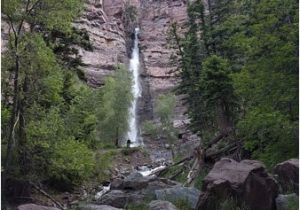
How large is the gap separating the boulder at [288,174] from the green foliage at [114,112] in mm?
26601

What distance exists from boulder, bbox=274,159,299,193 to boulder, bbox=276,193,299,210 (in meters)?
0.60

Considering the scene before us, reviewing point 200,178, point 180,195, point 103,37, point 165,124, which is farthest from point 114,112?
point 103,37

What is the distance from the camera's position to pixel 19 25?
11.3m

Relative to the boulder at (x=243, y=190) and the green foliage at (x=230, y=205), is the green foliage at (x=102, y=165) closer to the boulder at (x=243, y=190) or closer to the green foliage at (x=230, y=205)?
the boulder at (x=243, y=190)

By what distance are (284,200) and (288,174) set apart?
1.09m

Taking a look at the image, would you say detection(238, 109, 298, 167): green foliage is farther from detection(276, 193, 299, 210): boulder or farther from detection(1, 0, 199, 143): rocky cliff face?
detection(1, 0, 199, 143): rocky cliff face

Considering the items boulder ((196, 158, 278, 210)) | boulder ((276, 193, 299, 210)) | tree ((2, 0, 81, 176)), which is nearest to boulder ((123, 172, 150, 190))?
tree ((2, 0, 81, 176))

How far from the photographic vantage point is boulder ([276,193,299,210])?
8.31 metres

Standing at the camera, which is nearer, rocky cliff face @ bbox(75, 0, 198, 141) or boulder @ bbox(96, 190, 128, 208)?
boulder @ bbox(96, 190, 128, 208)

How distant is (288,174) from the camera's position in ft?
31.6

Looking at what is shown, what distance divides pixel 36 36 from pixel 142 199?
4872 mm

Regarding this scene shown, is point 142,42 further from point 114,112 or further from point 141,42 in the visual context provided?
point 114,112

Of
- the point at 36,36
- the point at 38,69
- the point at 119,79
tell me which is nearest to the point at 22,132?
the point at 38,69

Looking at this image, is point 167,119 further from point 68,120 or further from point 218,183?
point 218,183
